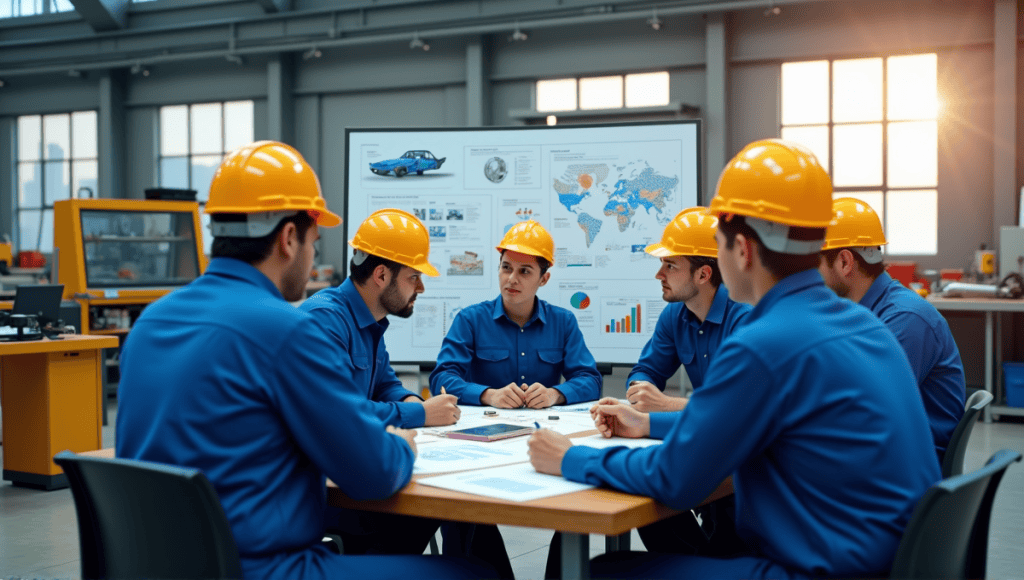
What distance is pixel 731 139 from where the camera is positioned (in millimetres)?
9664

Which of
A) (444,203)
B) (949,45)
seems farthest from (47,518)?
(949,45)

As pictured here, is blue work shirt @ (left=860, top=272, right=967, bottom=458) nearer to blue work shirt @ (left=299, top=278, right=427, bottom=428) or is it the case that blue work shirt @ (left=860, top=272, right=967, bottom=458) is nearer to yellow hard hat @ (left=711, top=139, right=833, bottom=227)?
yellow hard hat @ (left=711, top=139, right=833, bottom=227)

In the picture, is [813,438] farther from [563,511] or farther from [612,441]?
[612,441]

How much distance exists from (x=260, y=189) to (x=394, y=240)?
1.14 m

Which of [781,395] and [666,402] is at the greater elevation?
[781,395]

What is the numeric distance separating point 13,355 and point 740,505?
4.85 m

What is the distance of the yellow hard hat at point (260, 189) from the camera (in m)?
1.73

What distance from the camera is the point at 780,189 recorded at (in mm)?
1661

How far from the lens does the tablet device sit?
2.35 metres

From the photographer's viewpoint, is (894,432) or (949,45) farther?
(949,45)

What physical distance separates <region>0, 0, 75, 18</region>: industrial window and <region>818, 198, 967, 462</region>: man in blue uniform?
13.4 meters

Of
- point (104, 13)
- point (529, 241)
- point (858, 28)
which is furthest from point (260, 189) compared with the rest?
point (104, 13)

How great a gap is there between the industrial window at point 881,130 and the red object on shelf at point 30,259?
34.6 ft

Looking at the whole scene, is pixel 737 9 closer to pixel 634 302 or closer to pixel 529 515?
pixel 634 302
